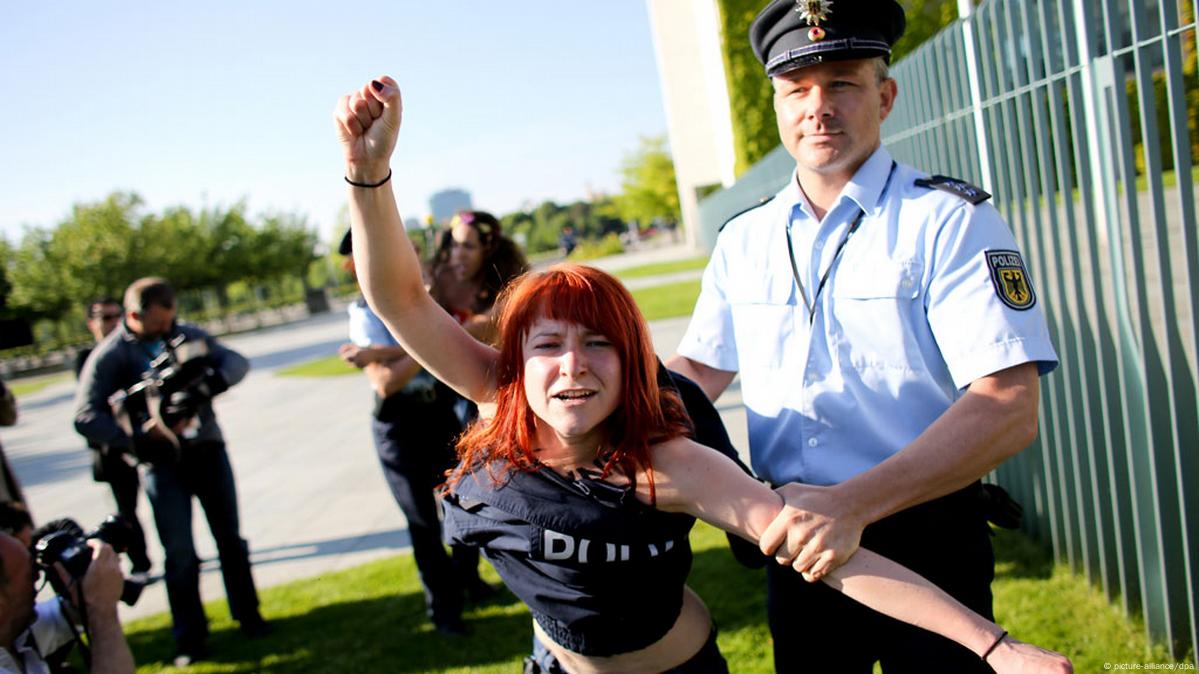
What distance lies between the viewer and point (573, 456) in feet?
6.04

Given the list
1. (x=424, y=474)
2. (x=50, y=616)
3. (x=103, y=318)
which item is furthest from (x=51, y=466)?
(x=50, y=616)

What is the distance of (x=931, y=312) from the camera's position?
1759 mm

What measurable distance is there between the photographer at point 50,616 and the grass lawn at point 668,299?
10268 millimetres

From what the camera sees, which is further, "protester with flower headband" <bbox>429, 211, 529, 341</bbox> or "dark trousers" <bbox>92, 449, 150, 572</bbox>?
"dark trousers" <bbox>92, 449, 150, 572</bbox>

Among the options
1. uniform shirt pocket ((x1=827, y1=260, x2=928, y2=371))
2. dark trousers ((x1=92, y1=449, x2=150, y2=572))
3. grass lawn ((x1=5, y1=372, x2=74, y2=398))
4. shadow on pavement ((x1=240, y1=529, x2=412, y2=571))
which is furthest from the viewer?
grass lawn ((x1=5, y1=372, x2=74, y2=398))

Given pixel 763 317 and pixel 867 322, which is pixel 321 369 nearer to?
pixel 763 317

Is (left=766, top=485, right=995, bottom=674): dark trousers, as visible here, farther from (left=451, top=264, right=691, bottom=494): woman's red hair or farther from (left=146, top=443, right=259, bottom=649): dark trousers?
(left=146, top=443, right=259, bottom=649): dark trousers

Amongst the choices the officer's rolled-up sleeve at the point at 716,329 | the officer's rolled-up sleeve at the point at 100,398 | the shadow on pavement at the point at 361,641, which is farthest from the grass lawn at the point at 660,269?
the officer's rolled-up sleeve at the point at 716,329

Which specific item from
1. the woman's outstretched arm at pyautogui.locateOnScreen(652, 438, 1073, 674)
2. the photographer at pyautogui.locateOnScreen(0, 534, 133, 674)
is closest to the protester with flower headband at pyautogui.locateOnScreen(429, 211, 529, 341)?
the photographer at pyautogui.locateOnScreen(0, 534, 133, 674)

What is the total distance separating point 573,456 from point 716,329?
24.5 inches

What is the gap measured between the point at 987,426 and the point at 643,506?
27.7 inches

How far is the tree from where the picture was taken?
48.2 meters

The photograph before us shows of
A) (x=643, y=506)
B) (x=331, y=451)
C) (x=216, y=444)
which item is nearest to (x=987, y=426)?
(x=643, y=506)

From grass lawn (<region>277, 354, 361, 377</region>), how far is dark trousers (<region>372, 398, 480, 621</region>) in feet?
38.7
